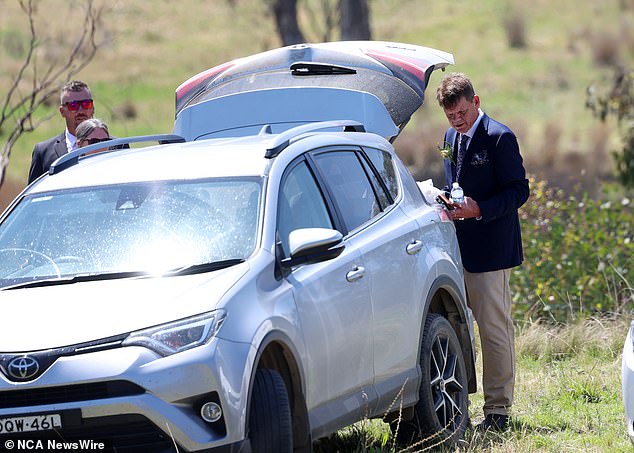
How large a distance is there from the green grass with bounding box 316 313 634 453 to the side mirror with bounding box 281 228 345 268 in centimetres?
121

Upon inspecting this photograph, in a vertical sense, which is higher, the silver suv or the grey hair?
the grey hair

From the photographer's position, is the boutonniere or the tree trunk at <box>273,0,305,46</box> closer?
the boutonniere

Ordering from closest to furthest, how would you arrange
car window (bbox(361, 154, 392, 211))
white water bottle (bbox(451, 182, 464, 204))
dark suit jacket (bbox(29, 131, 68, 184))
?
car window (bbox(361, 154, 392, 211)), white water bottle (bbox(451, 182, 464, 204)), dark suit jacket (bbox(29, 131, 68, 184))

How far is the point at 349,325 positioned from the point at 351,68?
10.4ft

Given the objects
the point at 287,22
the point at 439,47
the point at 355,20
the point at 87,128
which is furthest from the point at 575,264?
the point at 439,47

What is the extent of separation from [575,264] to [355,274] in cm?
602

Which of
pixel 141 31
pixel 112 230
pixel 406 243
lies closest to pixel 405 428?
pixel 406 243

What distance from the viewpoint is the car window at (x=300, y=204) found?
5863 mm

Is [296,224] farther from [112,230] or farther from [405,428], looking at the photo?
[405,428]

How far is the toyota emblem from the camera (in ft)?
15.9

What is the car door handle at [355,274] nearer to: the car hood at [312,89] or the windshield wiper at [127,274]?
the windshield wiper at [127,274]

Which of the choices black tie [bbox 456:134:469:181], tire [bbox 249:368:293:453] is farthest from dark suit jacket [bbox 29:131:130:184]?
tire [bbox 249:368:293:453]

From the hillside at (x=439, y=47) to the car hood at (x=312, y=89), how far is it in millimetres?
13349

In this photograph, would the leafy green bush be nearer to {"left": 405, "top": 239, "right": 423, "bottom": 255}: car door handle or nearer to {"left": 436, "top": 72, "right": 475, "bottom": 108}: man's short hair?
{"left": 436, "top": 72, "right": 475, "bottom": 108}: man's short hair
